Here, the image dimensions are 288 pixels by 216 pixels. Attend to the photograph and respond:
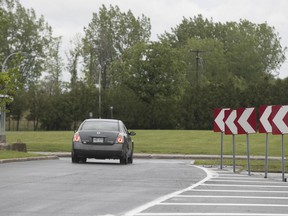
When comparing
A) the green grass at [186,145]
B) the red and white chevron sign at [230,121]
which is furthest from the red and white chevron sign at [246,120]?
the green grass at [186,145]

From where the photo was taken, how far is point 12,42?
9831 centimetres

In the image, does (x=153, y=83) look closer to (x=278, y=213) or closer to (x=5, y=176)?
(x=5, y=176)

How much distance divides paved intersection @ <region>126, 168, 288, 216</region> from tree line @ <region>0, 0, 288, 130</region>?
71.6 m

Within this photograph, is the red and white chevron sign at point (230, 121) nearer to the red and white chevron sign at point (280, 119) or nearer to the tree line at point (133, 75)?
the red and white chevron sign at point (280, 119)

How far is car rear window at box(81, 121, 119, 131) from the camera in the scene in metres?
24.6

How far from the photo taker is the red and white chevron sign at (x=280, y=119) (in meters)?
18.4

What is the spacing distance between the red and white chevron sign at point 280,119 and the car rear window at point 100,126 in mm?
7302

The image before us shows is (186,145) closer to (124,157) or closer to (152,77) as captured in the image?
(124,157)

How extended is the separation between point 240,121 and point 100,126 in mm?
5397

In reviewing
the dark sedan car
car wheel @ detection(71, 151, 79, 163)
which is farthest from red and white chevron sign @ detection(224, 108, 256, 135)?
car wheel @ detection(71, 151, 79, 163)

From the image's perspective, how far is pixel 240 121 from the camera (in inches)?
840

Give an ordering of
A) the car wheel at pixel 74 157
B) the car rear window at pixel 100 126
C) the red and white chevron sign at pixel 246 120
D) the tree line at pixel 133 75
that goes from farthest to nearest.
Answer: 1. the tree line at pixel 133 75
2. the car wheel at pixel 74 157
3. the car rear window at pixel 100 126
4. the red and white chevron sign at pixel 246 120

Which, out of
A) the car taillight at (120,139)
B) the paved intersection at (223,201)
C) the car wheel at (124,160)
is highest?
the car taillight at (120,139)

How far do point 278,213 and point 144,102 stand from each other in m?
86.9
